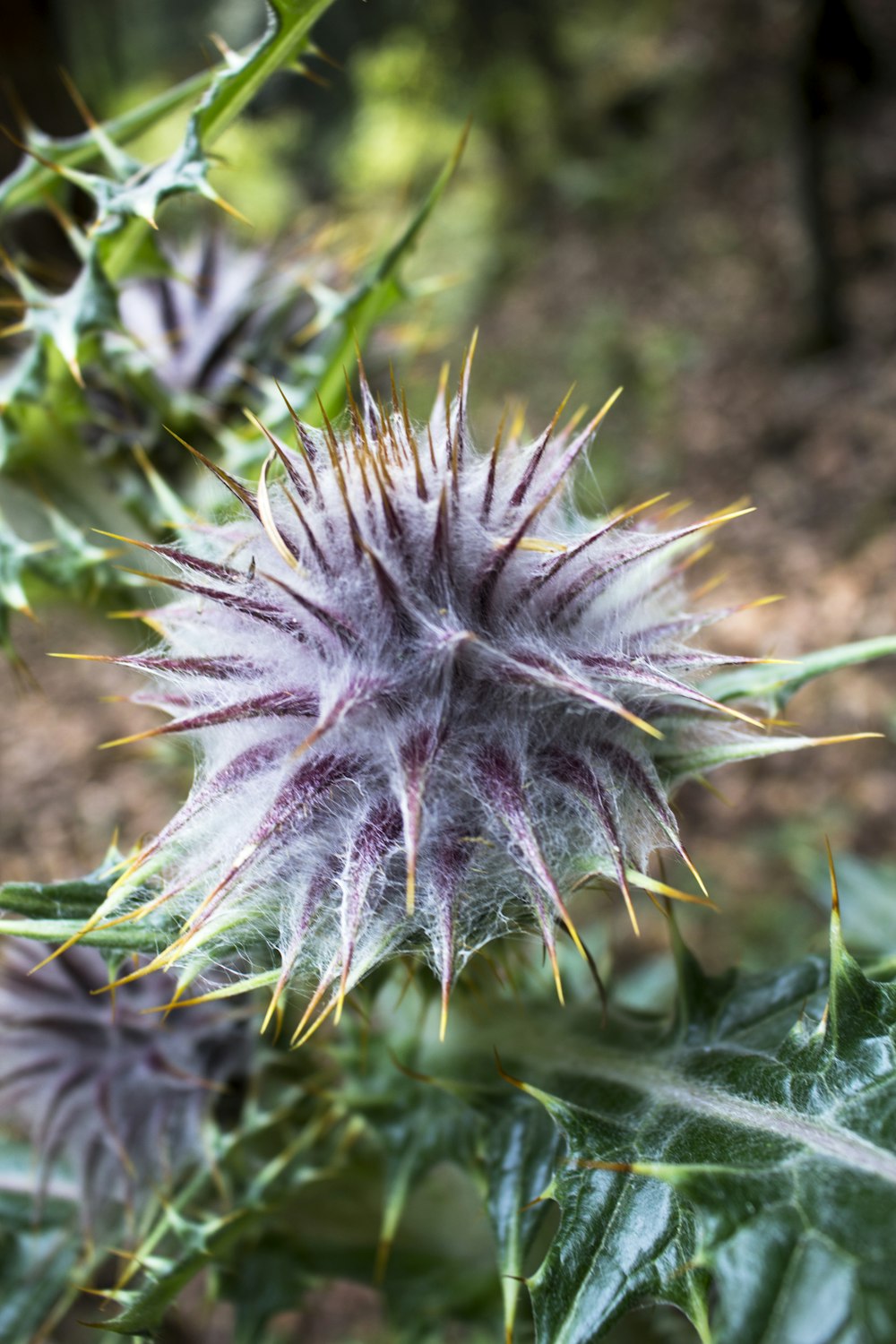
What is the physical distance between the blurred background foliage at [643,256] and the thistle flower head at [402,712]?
20.9 inches

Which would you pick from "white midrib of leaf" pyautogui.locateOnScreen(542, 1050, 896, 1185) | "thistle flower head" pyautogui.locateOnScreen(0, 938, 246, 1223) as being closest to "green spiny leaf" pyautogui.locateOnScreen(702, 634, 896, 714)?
"white midrib of leaf" pyautogui.locateOnScreen(542, 1050, 896, 1185)

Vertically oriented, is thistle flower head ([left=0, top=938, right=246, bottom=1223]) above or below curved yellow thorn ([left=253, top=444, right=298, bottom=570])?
below

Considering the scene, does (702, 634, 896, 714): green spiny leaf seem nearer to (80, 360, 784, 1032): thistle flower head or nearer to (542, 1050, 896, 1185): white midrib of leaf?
(80, 360, 784, 1032): thistle flower head

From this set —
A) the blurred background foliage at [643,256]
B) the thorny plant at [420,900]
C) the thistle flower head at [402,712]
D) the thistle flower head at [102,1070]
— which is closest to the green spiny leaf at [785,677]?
the thorny plant at [420,900]

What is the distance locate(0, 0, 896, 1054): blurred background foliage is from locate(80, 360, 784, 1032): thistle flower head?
1.74ft

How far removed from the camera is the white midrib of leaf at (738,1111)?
0.99 meters

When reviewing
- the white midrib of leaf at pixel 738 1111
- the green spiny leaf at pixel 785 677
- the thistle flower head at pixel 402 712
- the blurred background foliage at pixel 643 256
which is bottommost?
the white midrib of leaf at pixel 738 1111

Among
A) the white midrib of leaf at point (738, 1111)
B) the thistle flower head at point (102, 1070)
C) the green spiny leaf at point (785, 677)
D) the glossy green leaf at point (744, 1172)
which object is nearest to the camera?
the glossy green leaf at point (744, 1172)

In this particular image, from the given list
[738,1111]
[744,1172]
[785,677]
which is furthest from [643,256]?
[744,1172]

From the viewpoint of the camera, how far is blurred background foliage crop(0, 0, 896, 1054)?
493 cm

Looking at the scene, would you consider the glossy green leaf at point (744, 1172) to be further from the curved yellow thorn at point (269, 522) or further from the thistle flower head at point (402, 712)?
the curved yellow thorn at point (269, 522)

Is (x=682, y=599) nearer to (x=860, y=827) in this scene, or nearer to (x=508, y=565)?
(x=508, y=565)

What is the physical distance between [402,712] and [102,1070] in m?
0.93

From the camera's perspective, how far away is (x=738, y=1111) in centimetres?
119
